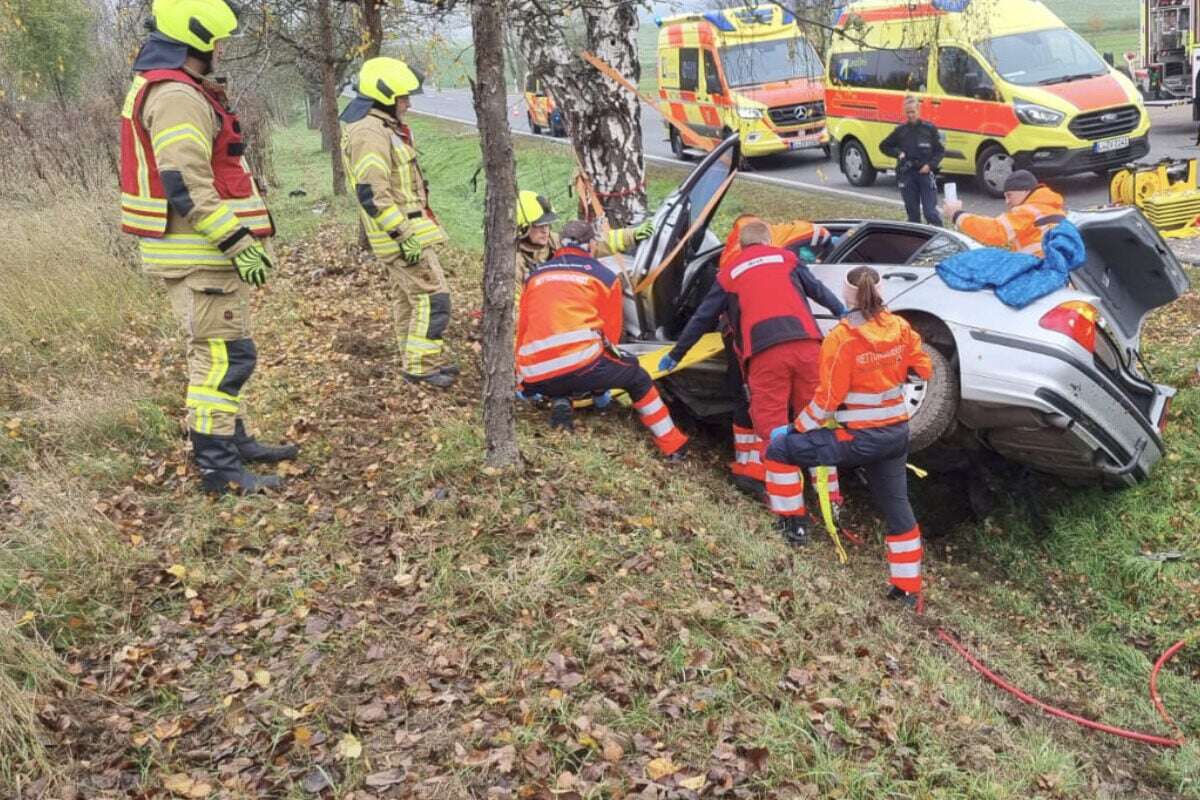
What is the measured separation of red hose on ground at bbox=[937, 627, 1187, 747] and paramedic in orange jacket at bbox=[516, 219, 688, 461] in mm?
2019

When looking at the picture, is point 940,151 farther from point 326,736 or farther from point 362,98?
point 326,736

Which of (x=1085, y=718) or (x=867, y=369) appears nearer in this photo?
(x=1085, y=718)

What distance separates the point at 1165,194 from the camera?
909 cm

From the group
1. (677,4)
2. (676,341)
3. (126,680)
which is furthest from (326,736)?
(677,4)

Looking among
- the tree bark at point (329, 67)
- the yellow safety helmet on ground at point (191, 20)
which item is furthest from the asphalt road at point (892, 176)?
the yellow safety helmet on ground at point (191, 20)

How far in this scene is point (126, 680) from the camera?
345cm

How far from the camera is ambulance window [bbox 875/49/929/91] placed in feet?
40.9

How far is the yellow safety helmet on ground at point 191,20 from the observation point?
13.8ft

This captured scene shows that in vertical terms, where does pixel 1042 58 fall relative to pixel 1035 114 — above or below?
above

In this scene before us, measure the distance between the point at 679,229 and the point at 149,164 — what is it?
2983 mm

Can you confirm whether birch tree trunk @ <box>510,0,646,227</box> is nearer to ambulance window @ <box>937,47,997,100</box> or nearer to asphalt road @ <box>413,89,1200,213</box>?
asphalt road @ <box>413,89,1200,213</box>

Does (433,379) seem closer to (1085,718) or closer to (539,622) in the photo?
(539,622)

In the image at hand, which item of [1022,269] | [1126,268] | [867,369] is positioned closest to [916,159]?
[1126,268]

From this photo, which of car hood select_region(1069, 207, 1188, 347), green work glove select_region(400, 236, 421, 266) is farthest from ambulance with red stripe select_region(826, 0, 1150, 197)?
green work glove select_region(400, 236, 421, 266)
